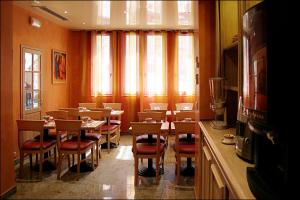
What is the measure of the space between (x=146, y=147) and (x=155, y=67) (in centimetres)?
373

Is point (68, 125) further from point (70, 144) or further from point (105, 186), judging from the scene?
point (105, 186)

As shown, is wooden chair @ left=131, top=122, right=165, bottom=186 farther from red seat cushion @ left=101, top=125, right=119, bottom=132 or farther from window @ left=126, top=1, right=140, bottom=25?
window @ left=126, top=1, right=140, bottom=25

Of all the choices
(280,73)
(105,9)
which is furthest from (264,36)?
(105,9)

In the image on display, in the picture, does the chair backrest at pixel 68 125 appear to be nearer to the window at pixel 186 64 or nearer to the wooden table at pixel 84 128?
the wooden table at pixel 84 128

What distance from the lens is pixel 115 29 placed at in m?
7.23

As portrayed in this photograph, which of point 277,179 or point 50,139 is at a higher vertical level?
point 277,179

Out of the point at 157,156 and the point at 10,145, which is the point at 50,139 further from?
the point at 157,156

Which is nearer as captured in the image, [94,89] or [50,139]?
[50,139]

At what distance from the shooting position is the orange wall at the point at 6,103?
3291 mm

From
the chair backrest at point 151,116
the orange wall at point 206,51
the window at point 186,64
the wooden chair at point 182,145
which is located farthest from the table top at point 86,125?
the window at point 186,64

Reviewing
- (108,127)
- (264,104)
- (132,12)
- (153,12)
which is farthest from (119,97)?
(264,104)

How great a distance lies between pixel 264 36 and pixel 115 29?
661 cm

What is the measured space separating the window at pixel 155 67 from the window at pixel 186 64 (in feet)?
1.39

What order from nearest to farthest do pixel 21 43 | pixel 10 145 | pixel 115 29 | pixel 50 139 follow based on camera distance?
pixel 10 145 → pixel 50 139 → pixel 21 43 → pixel 115 29
